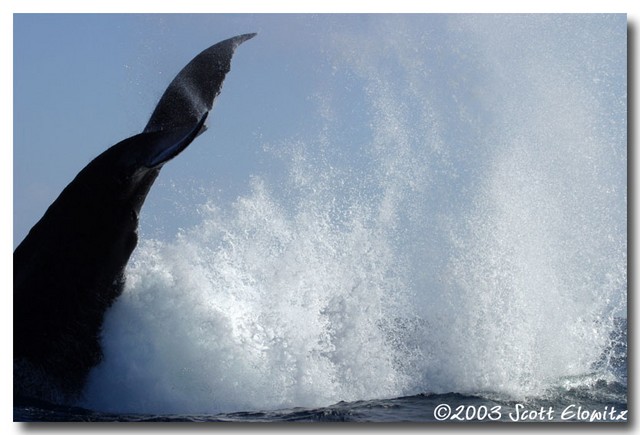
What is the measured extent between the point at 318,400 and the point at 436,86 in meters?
3.44

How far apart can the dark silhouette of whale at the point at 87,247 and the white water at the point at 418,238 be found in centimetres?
74

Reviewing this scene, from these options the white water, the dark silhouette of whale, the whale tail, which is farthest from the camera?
the white water

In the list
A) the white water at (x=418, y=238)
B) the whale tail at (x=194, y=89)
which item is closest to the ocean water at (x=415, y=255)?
the white water at (x=418, y=238)

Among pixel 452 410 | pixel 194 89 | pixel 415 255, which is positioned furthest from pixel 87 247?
pixel 415 255

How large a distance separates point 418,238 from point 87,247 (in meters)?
3.90

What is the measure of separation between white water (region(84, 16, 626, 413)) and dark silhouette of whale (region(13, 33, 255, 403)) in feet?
2.41

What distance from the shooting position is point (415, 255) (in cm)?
867

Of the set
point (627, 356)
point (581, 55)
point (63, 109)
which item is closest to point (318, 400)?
point (627, 356)

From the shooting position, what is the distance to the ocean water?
7.11m

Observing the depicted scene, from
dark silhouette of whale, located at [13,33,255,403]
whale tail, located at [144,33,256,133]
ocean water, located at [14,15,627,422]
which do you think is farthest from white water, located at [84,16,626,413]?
whale tail, located at [144,33,256,133]

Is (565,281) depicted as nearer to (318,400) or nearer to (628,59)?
(628,59)

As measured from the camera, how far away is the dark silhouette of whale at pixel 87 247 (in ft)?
18.2

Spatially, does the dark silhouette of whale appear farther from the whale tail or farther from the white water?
the white water

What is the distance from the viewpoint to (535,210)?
8703mm
